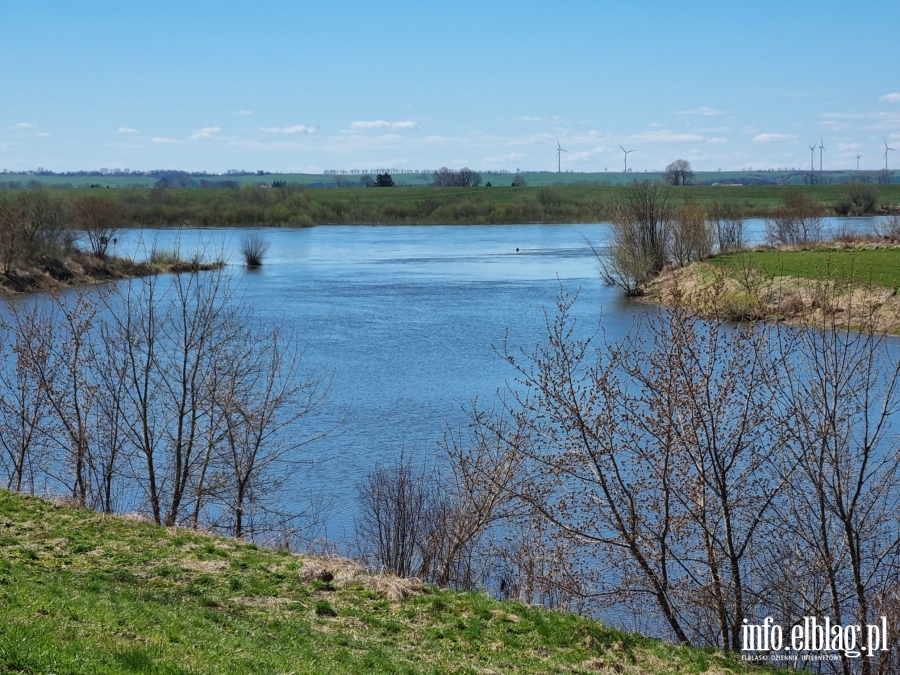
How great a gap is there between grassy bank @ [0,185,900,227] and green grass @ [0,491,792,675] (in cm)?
9429

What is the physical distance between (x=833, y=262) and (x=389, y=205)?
8393 centimetres

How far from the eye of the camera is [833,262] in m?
43.0

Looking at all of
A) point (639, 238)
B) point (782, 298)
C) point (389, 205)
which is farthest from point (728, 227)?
point (389, 205)

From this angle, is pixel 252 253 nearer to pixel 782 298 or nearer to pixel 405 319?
pixel 405 319

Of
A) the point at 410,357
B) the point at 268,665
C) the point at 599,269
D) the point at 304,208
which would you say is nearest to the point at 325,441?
the point at 410,357

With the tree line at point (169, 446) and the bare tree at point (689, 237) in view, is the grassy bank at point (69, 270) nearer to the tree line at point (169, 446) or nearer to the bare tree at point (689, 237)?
the bare tree at point (689, 237)

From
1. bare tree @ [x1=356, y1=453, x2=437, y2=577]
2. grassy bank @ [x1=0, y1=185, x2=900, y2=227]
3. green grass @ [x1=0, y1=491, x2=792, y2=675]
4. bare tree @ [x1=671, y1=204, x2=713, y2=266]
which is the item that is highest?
grassy bank @ [x1=0, y1=185, x2=900, y2=227]

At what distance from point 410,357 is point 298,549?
48.2 ft

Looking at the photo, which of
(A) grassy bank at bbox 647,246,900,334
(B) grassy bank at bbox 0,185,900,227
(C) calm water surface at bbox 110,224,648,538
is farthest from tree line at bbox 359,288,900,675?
(B) grassy bank at bbox 0,185,900,227

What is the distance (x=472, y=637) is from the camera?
31.1 feet

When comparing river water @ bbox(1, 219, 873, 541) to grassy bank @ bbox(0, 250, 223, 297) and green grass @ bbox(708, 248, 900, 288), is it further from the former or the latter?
green grass @ bbox(708, 248, 900, 288)

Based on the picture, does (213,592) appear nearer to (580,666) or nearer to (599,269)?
(580,666)

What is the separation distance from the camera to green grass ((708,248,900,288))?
3641 cm

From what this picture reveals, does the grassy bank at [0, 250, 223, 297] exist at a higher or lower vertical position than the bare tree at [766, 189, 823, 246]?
lower
